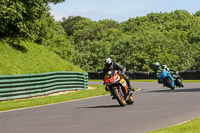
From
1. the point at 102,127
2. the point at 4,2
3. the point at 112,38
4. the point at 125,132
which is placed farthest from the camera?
the point at 112,38

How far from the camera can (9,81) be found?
19250 millimetres

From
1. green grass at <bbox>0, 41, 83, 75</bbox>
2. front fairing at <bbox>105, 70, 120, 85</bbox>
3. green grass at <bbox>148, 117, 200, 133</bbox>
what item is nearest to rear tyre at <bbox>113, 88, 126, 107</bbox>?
front fairing at <bbox>105, 70, 120, 85</bbox>

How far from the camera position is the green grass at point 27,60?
25.9 meters

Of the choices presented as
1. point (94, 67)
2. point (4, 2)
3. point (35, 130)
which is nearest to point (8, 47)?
point (4, 2)

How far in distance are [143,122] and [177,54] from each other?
69539mm

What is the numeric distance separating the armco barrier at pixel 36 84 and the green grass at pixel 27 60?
3254mm

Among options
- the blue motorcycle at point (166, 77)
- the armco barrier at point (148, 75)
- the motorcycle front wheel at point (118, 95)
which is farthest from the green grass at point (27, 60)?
the motorcycle front wheel at point (118, 95)

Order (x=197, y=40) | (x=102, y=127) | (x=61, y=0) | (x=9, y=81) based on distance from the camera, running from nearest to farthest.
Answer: (x=102, y=127) < (x=9, y=81) < (x=61, y=0) < (x=197, y=40)

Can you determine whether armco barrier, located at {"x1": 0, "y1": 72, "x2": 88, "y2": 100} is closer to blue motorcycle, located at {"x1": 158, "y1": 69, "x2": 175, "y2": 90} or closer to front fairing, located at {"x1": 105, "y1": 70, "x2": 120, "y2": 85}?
blue motorcycle, located at {"x1": 158, "y1": 69, "x2": 175, "y2": 90}

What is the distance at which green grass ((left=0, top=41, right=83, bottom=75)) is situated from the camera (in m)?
25.9

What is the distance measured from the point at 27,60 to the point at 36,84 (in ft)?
25.9

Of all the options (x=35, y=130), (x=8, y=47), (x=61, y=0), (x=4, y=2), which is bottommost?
(x=35, y=130)

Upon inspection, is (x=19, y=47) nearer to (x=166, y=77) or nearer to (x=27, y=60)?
(x=27, y=60)

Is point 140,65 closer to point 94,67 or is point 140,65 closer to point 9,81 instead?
point 94,67
